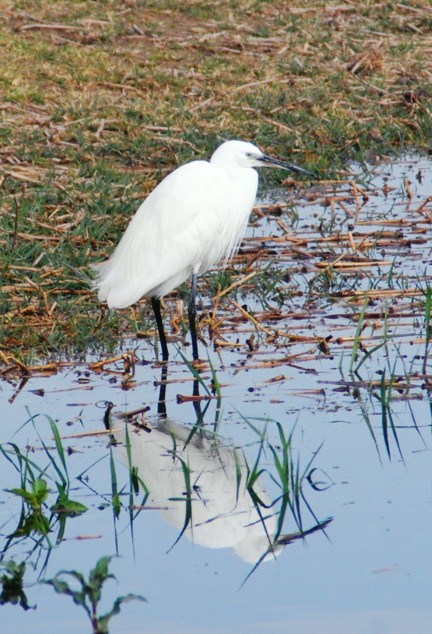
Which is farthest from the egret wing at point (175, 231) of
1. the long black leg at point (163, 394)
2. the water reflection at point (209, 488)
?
the water reflection at point (209, 488)

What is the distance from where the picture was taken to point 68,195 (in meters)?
8.31

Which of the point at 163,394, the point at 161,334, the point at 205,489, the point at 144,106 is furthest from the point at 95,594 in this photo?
the point at 144,106

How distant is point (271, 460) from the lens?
4688mm

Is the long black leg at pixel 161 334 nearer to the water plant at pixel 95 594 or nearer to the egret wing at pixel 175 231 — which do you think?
the egret wing at pixel 175 231

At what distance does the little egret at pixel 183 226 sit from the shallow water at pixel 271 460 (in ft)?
1.13

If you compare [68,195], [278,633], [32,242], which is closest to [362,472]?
[278,633]

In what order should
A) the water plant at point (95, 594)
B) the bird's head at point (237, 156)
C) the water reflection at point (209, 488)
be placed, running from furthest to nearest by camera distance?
1. the bird's head at point (237, 156)
2. the water reflection at point (209, 488)
3. the water plant at point (95, 594)

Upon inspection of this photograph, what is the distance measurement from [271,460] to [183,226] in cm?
192

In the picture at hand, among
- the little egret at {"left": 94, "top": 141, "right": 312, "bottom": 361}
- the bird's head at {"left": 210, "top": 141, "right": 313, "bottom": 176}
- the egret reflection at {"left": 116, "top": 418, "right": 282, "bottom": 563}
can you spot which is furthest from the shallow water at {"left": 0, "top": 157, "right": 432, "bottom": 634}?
the bird's head at {"left": 210, "top": 141, "right": 313, "bottom": 176}

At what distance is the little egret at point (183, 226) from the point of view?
20.3 ft

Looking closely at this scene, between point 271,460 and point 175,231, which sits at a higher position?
point 175,231

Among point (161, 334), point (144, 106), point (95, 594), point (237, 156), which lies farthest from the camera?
point (144, 106)

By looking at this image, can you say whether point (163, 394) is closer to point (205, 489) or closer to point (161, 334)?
point (161, 334)

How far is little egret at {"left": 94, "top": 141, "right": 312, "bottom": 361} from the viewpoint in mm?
6188
